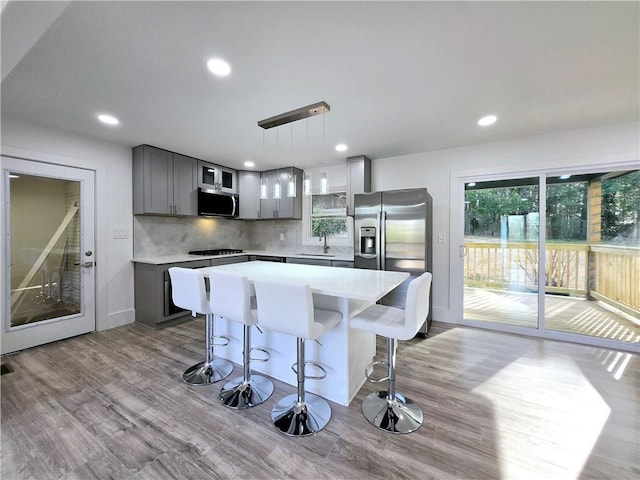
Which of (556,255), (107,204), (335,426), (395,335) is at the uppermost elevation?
(107,204)

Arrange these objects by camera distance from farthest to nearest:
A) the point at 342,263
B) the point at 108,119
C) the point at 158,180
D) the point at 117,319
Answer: the point at 342,263
the point at 158,180
the point at 117,319
the point at 108,119

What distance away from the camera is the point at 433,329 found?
344 cm

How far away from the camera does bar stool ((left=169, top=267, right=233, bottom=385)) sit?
83.3 inches

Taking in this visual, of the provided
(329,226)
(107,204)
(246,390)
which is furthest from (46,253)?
(329,226)

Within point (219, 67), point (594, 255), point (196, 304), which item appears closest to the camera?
point (219, 67)

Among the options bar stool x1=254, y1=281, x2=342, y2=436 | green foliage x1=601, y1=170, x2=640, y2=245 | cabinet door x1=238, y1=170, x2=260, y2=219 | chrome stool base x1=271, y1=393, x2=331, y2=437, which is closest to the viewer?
bar stool x1=254, y1=281, x2=342, y2=436

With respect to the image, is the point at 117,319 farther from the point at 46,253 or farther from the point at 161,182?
the point at 161,182

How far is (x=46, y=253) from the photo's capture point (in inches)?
118

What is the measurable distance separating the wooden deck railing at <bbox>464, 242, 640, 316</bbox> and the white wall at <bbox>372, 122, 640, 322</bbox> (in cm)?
34

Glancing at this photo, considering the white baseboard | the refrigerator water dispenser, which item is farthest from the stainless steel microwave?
the refrigerator water dispenser

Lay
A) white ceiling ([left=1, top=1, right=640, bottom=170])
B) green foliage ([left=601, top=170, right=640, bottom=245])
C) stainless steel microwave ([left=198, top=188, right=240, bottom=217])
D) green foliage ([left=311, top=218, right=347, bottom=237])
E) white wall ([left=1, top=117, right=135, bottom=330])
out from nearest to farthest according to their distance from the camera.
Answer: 1. white ceiling ([left=1, top=1, right=640, bottom=170])
2. green foliage ([left=601, top=170, right=640, bottom=245])
3. white wall ([left=1, top=117, right=135, bottom=330])
4. stainless steel microwave ([left=198, top=188, right=240, bottom=217])
5. green foliage ([left=311, top=218, right=347, bottom=237])

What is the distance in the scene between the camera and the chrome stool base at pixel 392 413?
1717mm

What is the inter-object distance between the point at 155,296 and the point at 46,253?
1.22 metres

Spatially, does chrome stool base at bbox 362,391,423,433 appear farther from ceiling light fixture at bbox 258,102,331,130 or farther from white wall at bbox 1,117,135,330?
white wall at bbox 1,117,135,330
